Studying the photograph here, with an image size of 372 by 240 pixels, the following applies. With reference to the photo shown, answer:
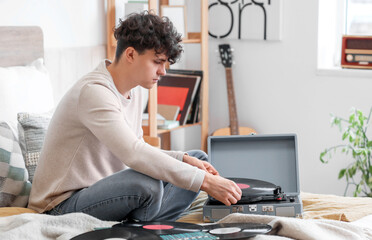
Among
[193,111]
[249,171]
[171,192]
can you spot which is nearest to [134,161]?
[171,192]

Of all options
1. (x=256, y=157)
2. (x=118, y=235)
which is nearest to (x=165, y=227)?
(x=118, y=235)

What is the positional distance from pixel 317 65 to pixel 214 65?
66 centimetres

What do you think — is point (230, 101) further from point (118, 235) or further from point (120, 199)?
point (118, 235)

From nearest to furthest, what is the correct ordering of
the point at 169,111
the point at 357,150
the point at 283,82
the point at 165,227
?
the point at 165,227
the point at 357,150
the point at 169,111
the point at 283,82

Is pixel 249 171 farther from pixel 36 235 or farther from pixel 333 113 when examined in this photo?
pixel 333 113

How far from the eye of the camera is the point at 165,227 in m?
1.47

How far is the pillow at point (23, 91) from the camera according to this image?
6.68 ft

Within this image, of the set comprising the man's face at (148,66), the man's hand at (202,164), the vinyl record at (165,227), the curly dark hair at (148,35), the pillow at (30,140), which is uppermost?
the curly dark hair at (148,35)

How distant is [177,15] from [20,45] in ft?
3.56

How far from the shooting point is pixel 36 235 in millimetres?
1413

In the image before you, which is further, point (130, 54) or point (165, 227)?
point (130, 54)

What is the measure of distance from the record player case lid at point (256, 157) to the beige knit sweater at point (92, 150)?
0.31 m

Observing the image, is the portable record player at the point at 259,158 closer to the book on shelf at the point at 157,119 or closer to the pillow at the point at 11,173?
the pillow at the point at 11,173

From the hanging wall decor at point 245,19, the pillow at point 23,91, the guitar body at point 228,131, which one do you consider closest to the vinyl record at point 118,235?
the pillow at point 23,91
